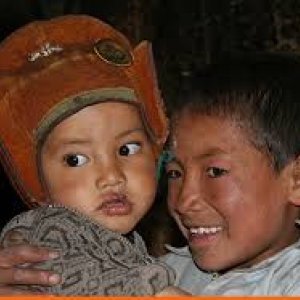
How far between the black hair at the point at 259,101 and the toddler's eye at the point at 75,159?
260 mm

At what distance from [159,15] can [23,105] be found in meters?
3.12

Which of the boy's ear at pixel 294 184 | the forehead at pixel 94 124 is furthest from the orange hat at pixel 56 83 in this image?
the boy's ear at pixel 294 184

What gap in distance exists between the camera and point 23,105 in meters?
1.67

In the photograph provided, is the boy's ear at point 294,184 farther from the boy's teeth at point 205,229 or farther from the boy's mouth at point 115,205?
the boy's mouth at point 115,205

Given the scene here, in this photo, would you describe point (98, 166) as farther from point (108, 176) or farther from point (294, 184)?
point (294, 184)

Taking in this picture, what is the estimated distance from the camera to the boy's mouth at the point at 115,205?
165 centimetres

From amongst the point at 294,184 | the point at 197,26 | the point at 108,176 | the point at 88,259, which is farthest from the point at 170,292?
the point at 197,26

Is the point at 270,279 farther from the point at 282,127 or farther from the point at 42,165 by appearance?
the point at 42,165

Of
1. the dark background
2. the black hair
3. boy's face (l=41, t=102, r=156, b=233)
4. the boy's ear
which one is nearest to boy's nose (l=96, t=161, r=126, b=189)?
boy's face (l=41, t=102, r=156, b=233)

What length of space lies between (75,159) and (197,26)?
3162 mm

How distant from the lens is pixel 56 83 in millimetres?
1663

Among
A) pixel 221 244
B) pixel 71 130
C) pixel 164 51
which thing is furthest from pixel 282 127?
pixel 164 51

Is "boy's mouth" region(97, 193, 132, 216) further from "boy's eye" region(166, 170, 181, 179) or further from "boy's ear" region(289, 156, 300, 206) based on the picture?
"boy's ear" region(289, 156, 300, 206)

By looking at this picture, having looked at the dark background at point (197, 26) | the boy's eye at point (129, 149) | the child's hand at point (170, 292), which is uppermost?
the boy's eye at point (129, 149)
